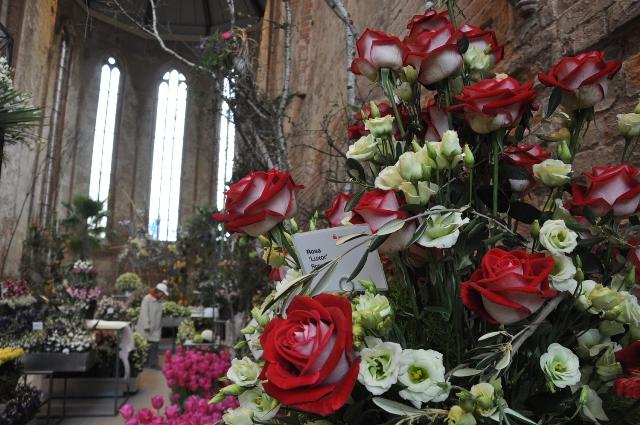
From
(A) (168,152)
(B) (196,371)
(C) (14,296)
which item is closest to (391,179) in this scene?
(B) (196,371)

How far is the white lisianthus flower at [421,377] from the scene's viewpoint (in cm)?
58

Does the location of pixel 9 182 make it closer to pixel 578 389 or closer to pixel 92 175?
pixel 92 175

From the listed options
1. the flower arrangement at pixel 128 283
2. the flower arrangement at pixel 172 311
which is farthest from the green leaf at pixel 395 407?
the flower arrangement at pixel 128 283

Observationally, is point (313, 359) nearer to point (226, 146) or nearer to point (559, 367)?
point (559, 367)

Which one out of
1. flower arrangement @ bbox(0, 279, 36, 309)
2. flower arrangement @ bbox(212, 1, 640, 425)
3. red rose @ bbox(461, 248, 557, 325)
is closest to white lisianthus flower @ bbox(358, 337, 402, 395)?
flower arrangement @ bbox(212, 1, 640, 425)

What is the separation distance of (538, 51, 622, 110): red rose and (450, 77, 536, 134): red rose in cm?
8

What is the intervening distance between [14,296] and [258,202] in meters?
7.20

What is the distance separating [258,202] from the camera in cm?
74

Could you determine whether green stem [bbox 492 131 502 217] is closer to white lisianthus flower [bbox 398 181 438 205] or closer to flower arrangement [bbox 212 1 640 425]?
flower arrangement [bbox 212 1 640 425]

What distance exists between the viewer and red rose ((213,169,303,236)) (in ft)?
2.46

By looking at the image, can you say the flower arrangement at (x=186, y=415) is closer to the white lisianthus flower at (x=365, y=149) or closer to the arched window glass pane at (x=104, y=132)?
the white lisianthus flower at (x=365, y=149)

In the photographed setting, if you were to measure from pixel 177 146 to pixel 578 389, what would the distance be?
21.6 meters

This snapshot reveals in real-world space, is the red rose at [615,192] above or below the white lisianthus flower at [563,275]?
above

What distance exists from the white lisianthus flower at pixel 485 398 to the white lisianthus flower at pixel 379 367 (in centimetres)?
9
